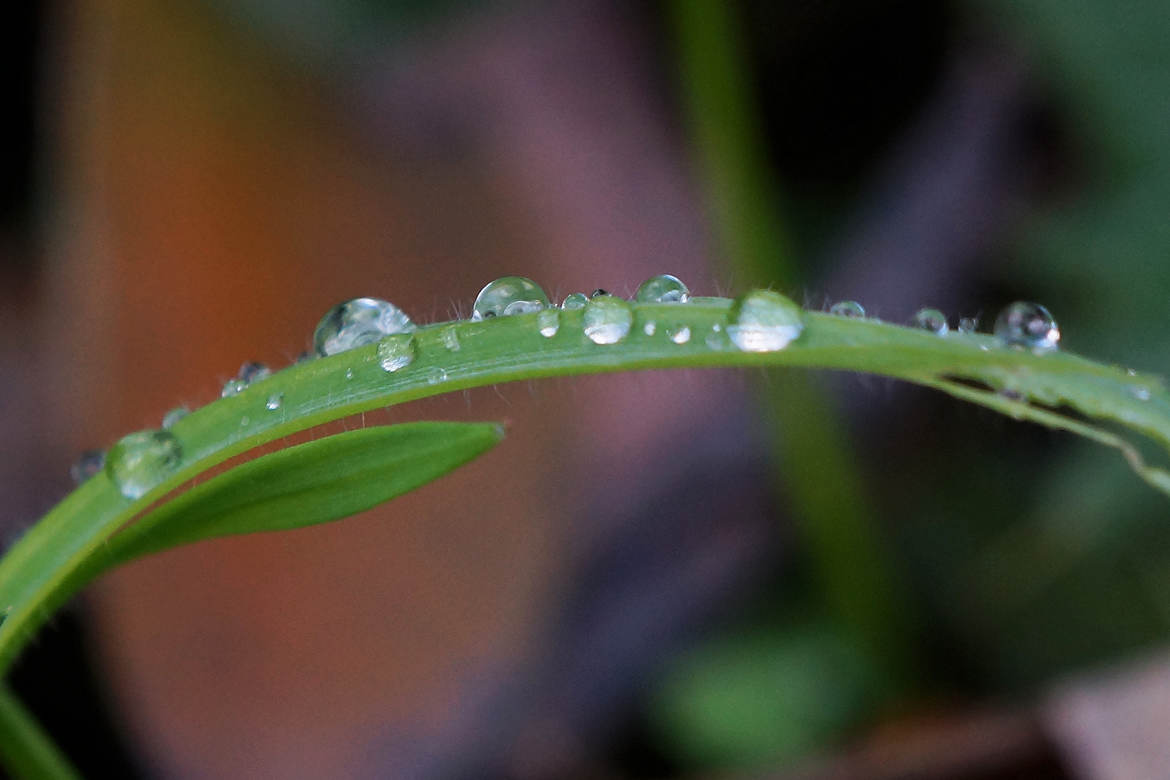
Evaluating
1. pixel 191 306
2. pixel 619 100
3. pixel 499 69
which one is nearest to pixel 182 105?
pixel 191 306

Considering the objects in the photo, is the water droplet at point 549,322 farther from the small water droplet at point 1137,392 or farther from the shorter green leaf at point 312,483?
the small water droplet at point 1137,392

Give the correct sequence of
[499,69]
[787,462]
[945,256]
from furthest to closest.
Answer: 1. [499,69]
2. [945,256]
3. [787,462]

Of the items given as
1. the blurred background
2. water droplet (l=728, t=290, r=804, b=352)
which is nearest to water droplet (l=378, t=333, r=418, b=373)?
water droplet (l=728, t=290, r=804, b=352)

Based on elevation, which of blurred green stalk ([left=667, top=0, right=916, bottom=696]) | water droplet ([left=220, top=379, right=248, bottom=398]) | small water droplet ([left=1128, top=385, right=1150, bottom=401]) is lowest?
small water droplet ([left=1128, top=385, right=1150, bottom=401])

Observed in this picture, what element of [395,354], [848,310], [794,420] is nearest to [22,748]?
Answer: [395,354]

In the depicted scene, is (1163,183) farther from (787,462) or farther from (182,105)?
(182,105)

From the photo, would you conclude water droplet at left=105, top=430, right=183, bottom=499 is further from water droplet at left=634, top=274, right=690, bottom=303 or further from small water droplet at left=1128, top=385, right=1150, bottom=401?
small water droplet at left=1128, top=385, right=1150, bottom=401

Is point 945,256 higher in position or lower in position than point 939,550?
higher

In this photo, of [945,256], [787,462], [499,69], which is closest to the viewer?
[787,462]
